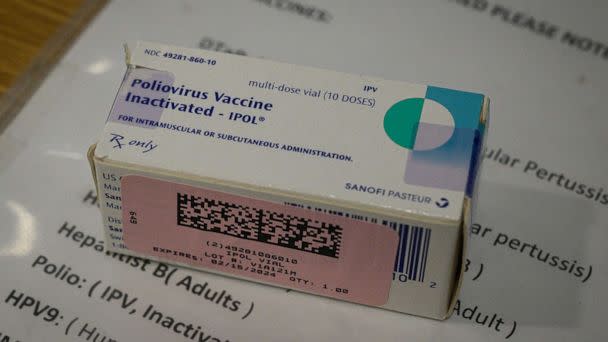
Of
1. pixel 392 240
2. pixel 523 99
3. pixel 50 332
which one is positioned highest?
pixel 523 99

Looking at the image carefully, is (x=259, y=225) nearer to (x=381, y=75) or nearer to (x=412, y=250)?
(x=412, y=250)

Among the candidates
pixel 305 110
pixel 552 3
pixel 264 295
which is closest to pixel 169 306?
pixel 264 295

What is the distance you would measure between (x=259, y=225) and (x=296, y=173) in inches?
1.9

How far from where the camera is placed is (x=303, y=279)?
59cm

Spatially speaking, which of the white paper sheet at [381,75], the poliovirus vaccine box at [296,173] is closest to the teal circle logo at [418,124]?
the poliovirus vaccine box at [296,173]

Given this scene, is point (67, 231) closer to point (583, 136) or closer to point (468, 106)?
point (468, 106)

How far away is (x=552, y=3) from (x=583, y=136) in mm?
156

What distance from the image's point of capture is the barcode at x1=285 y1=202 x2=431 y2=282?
529 mm

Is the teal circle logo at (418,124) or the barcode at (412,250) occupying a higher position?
the teal circle logo at (418,124)

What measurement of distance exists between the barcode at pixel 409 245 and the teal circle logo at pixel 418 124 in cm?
5

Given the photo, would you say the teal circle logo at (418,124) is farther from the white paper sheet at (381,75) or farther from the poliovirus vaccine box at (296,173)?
the white paper sheet at (381,75)

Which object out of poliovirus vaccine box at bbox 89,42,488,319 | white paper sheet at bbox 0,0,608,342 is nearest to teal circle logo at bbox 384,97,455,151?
poliovirus vaccine box at bbox 89,42,488,319

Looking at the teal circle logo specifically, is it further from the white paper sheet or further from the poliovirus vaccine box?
the white paper sheet

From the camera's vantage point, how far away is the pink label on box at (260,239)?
1.79 ft
